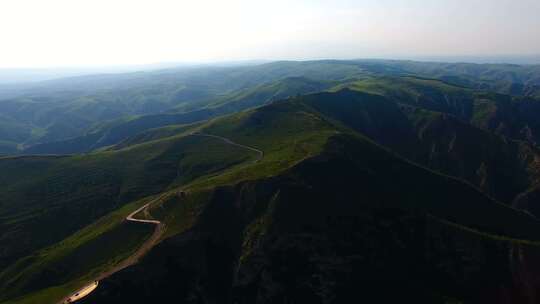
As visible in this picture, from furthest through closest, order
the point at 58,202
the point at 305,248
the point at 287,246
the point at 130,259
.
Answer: the point at 58,202
the point at 287,246
the point at 305,248
the point at 130,259

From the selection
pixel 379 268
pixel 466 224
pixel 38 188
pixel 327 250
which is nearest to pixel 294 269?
pixel 327 250

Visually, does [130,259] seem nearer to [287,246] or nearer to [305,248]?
[287,246]

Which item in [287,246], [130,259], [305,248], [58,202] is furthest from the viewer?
[58,202]

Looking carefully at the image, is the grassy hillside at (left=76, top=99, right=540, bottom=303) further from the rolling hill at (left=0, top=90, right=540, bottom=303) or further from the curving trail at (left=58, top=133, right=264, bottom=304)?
the curving trail at (left=58, top=133, right=264, bottom=304)

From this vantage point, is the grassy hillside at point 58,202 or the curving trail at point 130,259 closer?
the curving trail at point 130,259

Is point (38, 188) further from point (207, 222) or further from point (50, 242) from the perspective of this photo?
point (207, 222)

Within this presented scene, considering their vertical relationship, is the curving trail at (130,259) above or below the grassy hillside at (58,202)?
above

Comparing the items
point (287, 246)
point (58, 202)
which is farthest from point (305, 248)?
point (58, 202)

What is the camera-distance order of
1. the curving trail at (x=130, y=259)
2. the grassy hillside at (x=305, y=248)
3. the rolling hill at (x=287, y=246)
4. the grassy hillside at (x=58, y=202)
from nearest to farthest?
the curving trail at (x=130, y=259), the grassy hillside at (x=305, y=248), the rolling hill at (x=287, y=246), the grassy hillside at (x=58, y=202)

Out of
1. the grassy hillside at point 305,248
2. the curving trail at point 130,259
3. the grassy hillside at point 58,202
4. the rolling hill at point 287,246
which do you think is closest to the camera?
the curving trail at point 130,259

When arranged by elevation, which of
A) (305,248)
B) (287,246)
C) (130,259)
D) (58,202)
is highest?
(130,259)

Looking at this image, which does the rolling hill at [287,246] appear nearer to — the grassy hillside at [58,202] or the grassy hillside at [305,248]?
the grassy hillside at [305,248]

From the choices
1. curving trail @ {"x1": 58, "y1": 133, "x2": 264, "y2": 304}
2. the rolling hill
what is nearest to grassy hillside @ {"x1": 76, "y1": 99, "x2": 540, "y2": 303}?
the rolling hill

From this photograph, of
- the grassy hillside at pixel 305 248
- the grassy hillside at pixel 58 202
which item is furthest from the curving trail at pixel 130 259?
the grassy hillside at pixel 58 202
